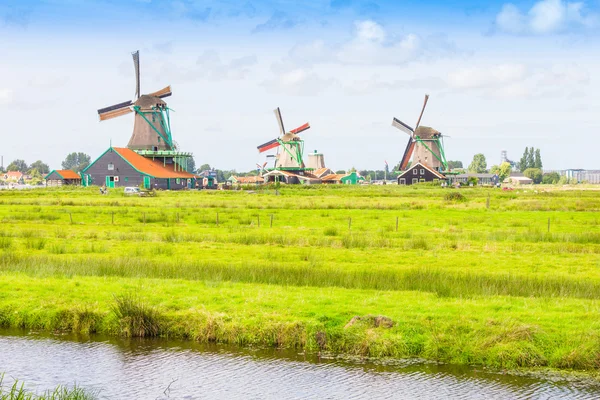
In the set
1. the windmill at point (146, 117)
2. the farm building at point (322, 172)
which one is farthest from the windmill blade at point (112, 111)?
the farm building at point (322, 172)

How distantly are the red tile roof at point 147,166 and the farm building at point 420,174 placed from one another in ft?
143

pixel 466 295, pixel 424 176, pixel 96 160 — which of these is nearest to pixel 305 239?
pixel 466 295

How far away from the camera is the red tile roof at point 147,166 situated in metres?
99.1

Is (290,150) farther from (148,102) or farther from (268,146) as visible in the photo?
(148,102)

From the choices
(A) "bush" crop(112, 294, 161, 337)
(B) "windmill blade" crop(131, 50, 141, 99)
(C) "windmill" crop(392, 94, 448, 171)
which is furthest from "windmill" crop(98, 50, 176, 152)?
(A) "bush" crop(112, 294, 161, 337)

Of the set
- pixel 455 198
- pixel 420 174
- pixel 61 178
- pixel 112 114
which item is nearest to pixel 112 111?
pixel 112 114

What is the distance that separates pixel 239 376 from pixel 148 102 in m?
95.1

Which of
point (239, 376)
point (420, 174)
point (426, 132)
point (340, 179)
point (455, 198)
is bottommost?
point (239, 376)

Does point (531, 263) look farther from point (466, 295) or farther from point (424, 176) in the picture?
point (424, 176)

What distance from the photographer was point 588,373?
50.7 feet

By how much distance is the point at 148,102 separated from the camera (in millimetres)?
106375

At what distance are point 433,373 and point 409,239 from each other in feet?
60.4

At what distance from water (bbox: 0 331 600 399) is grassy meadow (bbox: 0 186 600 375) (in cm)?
76

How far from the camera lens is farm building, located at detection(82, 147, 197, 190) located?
98.7 m
